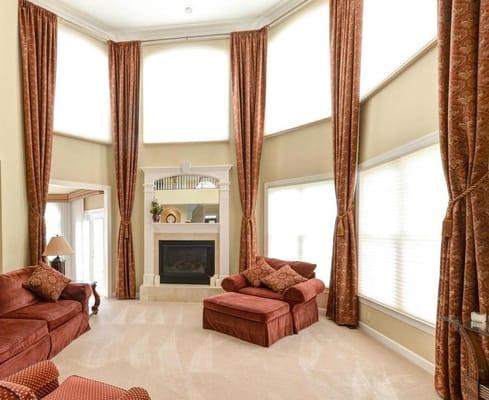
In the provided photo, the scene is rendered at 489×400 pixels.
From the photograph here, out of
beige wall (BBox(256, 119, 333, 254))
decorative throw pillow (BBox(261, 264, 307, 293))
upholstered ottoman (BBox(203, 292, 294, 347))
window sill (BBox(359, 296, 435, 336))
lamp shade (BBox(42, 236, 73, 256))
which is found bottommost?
upholstered ottoman (BBox(203, 292, 294, 347))

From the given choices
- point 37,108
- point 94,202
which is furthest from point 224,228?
point 94,202

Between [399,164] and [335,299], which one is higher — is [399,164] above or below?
above

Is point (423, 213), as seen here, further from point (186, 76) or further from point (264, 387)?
point (186, 76)

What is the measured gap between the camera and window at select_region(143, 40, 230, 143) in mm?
6031

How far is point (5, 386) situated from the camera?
1218 mm

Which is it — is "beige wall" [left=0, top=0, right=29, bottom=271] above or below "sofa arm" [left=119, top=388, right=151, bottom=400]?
above

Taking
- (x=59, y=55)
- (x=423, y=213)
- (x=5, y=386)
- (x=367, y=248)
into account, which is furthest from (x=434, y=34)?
(x=59, y=55)

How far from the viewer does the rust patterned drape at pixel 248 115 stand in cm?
565

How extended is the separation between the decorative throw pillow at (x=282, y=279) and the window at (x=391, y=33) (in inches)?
107

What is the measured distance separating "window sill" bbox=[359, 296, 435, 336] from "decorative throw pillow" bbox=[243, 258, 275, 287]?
1369 mm

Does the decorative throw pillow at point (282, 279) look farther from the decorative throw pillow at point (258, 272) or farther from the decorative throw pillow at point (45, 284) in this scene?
the decorative throw pillow at point (45, 284)

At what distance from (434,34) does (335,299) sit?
136 inches

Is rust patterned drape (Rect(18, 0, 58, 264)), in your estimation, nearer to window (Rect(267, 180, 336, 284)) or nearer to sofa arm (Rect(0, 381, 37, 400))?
window (Rect(267, 180, 336, 284))

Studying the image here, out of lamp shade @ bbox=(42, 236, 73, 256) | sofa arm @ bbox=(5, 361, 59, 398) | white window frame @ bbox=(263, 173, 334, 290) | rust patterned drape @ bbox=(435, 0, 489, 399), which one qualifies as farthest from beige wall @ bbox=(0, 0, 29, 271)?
rust patterned drape @ bbox=(435, 0, 489, 399)
